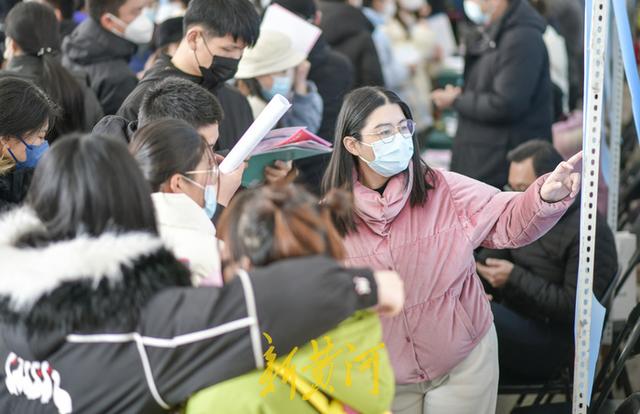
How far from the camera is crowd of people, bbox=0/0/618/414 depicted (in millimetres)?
1788

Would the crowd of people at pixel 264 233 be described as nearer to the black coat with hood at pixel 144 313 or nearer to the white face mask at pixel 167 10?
the black coat with hood at pixel 144 313

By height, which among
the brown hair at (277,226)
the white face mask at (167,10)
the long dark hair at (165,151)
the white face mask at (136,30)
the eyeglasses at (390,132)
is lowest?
the white face mask at (167,10)

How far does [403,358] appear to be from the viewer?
264cm

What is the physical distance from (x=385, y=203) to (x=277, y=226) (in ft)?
2.98

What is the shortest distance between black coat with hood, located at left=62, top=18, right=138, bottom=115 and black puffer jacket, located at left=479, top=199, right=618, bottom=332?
74.4 inches

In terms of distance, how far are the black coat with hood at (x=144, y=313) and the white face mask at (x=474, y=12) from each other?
3.68m

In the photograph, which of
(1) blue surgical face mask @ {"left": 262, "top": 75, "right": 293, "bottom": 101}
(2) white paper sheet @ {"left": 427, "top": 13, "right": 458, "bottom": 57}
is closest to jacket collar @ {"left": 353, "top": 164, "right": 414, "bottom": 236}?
(1) blue surgical face mask @ {"left": 262, "top": 75, "right": 293, "bottom": 101}

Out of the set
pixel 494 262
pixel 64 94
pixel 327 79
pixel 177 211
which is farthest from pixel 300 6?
pixel 177 211

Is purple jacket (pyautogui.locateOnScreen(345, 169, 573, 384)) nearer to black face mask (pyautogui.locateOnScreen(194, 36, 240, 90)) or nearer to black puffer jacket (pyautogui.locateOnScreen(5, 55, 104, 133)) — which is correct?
black face mask (pyautogui.locateOnScreen(194, 36, 240, 90))


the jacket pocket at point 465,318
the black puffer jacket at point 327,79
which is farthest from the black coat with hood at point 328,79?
the jacket pocket at point 465,318

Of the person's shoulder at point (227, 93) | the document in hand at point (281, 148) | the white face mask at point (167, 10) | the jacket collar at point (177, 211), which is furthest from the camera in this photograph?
the white face mask at point (167, 10)

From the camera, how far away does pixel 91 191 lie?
1795 mm

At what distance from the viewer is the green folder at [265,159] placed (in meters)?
3.26

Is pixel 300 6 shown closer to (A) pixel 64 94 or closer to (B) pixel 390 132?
(A) pixel 64 94
